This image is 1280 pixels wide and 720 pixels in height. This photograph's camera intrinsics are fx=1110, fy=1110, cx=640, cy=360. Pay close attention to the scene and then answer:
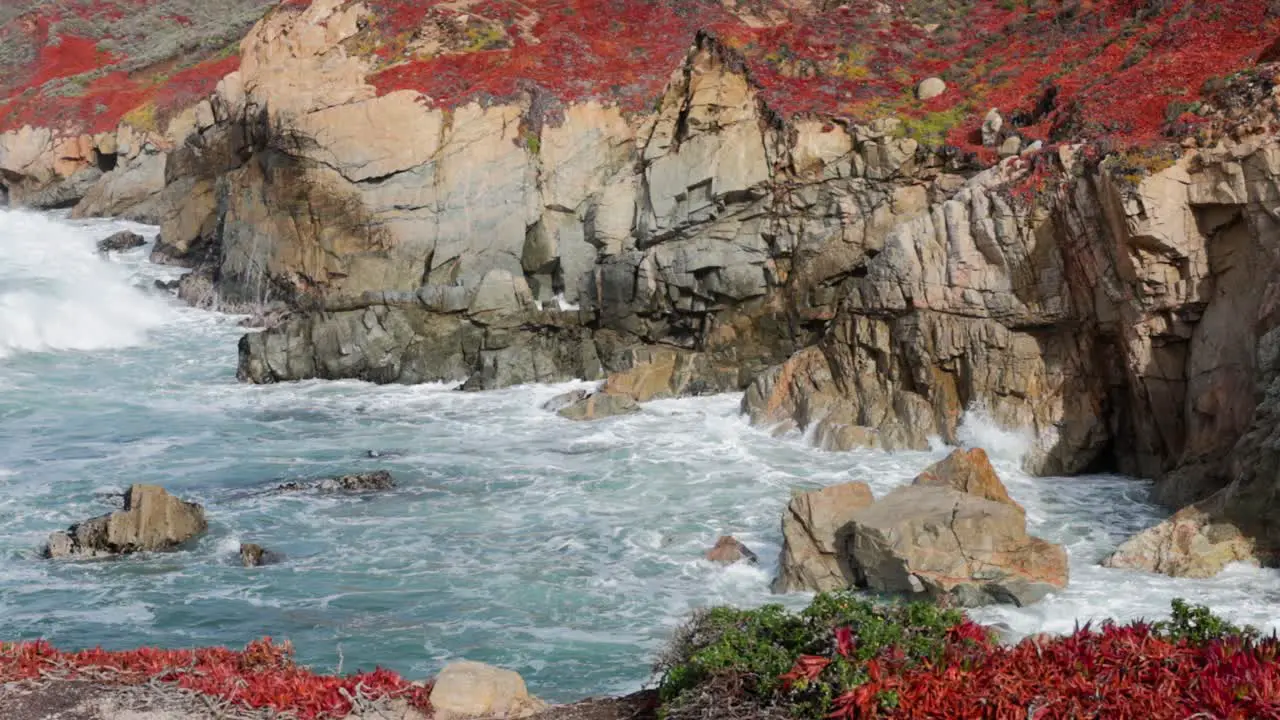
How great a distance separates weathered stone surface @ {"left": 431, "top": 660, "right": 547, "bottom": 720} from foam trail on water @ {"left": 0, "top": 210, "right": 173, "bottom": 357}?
34234mm

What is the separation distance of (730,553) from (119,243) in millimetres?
41119

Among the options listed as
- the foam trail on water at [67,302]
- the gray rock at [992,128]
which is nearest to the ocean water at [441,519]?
the foam trail on water at [67,302]

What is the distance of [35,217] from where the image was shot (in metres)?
56.0

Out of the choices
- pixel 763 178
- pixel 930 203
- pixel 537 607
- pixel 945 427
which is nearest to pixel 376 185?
pixel 763 178

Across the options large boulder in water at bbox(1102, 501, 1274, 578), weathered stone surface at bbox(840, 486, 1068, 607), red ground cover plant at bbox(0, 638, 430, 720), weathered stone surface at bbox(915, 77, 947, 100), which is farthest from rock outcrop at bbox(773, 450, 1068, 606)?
weathered stone surface at bbox(915, 77, 947, 100)

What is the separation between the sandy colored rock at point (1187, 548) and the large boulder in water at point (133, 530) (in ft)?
51.0

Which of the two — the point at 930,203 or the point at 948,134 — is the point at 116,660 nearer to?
the point at 930,203

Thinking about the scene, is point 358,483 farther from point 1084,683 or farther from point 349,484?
point 1084,683

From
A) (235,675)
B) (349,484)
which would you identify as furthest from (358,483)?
(235,675)

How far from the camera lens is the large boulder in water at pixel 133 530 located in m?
18.9

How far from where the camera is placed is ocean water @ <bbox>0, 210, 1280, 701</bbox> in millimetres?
15406

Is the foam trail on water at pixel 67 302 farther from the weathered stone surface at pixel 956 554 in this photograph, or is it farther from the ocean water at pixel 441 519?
the weathered stone surface at pixel 956 554

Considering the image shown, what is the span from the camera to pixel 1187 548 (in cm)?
1658

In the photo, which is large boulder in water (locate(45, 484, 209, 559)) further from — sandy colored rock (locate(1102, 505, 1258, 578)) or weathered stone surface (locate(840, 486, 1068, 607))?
sandy colored rock (locate(1102, 505, 1258, 578))
